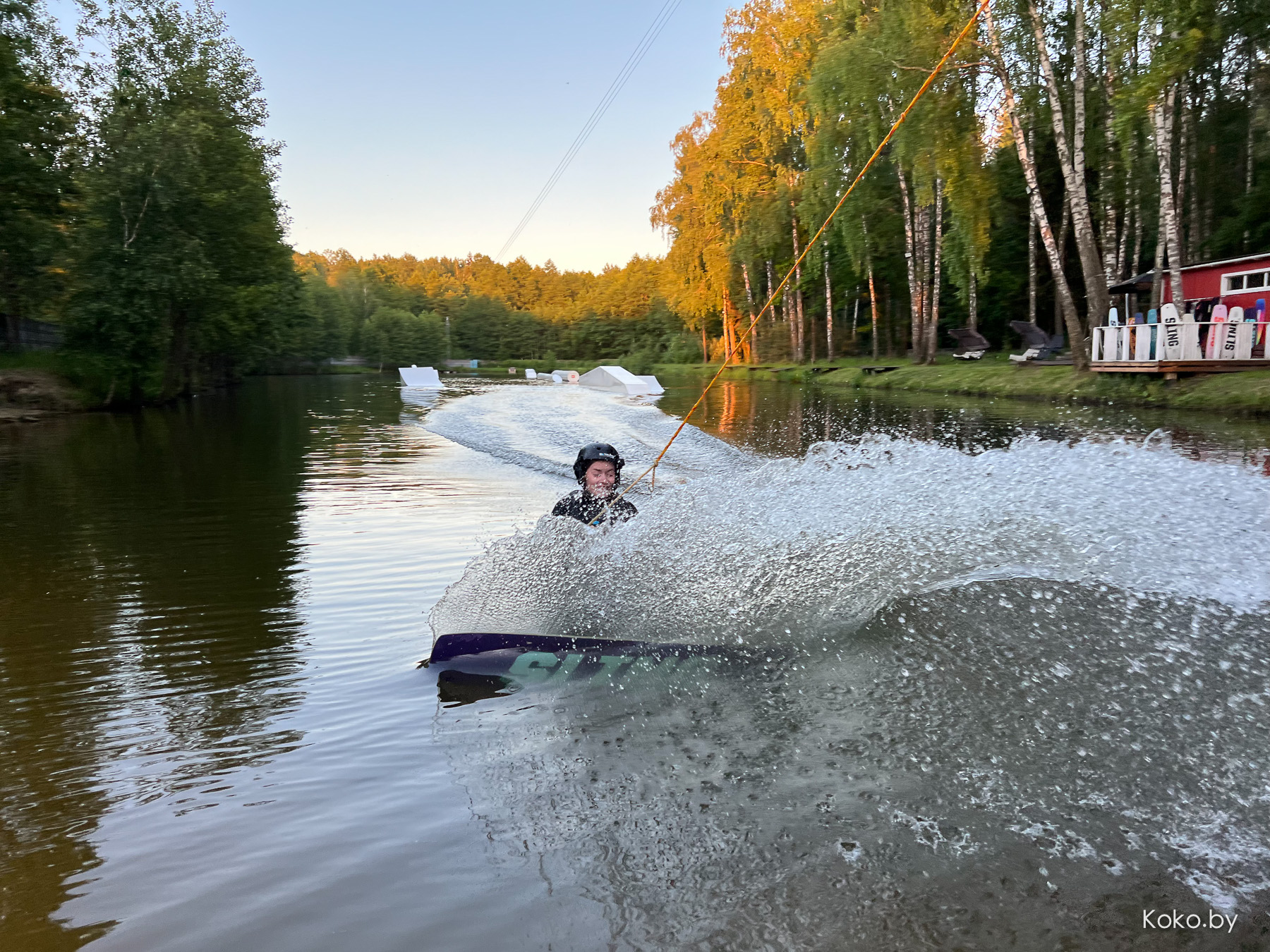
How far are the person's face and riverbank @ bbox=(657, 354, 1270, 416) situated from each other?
14115 mm

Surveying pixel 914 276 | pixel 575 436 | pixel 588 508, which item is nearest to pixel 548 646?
pixel 588 508

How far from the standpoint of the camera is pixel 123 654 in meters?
5.24

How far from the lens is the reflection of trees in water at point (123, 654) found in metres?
3.36

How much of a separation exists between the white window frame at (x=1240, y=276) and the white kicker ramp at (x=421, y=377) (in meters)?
32.7

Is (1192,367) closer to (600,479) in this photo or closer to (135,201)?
(600,479)

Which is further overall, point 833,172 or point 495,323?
A: point 495,323

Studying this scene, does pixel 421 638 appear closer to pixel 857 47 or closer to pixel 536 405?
pixel 536 405

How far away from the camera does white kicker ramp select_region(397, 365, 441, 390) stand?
150ft

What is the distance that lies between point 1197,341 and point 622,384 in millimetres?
18804

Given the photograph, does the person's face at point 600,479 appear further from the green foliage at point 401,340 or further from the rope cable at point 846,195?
the green foliage at point 401,340

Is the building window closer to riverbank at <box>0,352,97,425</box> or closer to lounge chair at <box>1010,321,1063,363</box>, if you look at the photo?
lounge chair at <box>1010,321,1063,363</box>

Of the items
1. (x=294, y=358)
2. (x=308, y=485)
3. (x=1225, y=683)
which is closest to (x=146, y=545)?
(x=308, y=485)

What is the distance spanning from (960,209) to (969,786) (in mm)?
23027

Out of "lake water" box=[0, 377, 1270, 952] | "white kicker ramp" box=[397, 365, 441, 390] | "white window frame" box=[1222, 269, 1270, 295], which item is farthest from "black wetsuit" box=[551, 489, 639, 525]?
"white kicker ramp" box=[397, 365, 441, 390]
